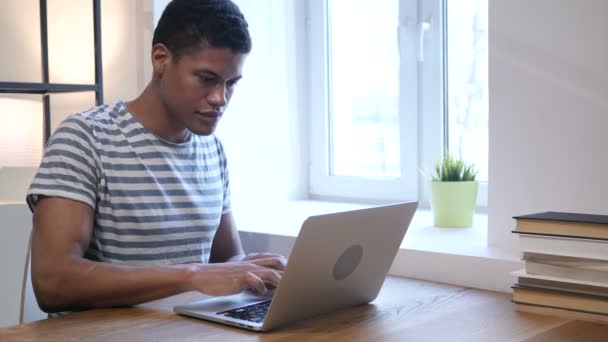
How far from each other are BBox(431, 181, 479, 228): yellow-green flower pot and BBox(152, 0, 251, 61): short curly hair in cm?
74

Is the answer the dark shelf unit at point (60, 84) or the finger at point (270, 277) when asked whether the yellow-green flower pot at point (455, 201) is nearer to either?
the finger at point (270, 277)

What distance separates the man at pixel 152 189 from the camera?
57.8 inches

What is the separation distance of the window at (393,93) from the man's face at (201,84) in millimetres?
876

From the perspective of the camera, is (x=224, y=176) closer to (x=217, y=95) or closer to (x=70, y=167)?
(x=217, y=95)

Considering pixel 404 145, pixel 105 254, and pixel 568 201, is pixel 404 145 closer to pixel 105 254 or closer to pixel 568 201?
pixel 568 201

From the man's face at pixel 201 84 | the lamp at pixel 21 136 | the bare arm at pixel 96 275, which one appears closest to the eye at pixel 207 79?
the man's face at pixel 201 84

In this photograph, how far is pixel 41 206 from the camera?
152 cm

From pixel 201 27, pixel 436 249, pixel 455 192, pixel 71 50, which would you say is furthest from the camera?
pixel 71 50

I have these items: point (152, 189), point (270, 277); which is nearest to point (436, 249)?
point (270, 277)

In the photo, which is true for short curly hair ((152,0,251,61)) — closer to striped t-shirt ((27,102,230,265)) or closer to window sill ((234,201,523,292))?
striped t-shirt ((27,102,230,265))

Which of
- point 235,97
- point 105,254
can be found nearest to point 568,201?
point 105,254

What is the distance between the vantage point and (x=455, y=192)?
7.01 ft

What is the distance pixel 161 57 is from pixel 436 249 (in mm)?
740

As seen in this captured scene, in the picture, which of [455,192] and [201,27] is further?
[455,192]
